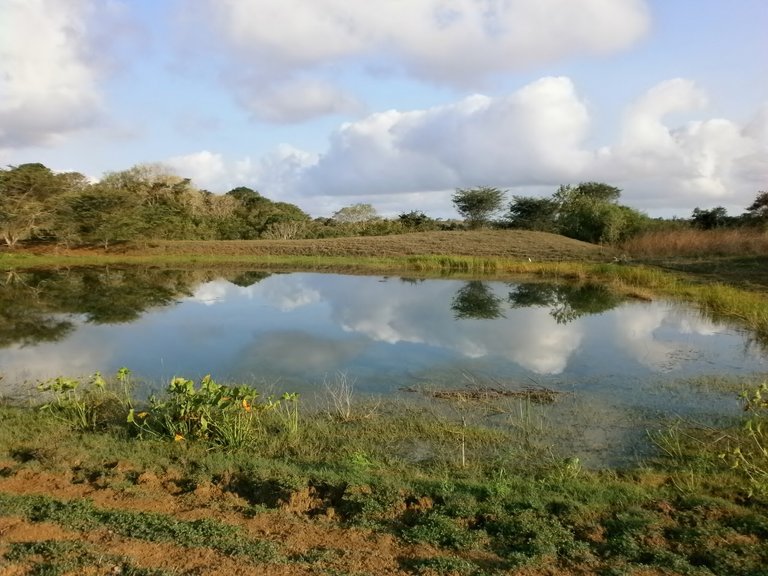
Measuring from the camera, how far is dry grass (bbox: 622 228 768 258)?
902 inches

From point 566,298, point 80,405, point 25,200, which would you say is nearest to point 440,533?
point 80,405

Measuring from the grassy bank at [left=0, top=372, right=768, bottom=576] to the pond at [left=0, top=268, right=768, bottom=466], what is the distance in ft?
3.71

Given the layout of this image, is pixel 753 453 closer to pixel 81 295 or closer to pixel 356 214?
pixel 81 295

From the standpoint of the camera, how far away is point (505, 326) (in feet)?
43.3

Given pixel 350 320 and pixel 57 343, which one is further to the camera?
Answer: pixel 350 320

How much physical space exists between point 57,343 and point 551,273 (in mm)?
18312

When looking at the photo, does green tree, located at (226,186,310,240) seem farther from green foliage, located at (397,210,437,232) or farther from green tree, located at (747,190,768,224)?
green tree, located at (747,190,768,224)

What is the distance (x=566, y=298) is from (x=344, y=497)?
14.7 m

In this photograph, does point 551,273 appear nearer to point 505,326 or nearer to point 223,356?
point 505,326

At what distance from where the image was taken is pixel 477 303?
16859 millimetres

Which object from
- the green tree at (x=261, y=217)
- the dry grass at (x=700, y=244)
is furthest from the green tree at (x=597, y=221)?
the green tree at (x=261, y=217)

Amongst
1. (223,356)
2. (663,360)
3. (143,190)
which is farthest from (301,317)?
(143,190)

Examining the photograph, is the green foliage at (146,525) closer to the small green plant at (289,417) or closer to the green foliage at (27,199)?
the small green plant at (289,417)

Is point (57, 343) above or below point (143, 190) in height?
below
